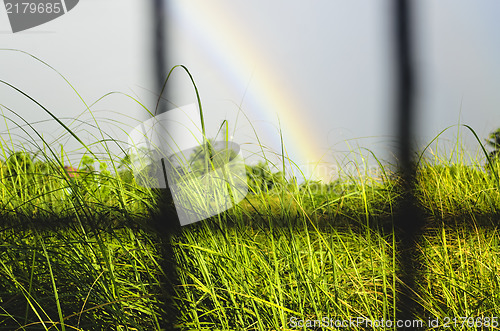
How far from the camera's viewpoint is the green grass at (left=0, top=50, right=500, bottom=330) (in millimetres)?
763

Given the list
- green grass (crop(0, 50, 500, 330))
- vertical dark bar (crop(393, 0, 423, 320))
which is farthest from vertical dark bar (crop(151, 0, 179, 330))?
vertical dark bar (crop(393, 0, 423, 320))

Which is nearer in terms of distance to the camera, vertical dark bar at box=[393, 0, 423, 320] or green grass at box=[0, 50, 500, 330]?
green grass at box=[0, 50, 500, 330]

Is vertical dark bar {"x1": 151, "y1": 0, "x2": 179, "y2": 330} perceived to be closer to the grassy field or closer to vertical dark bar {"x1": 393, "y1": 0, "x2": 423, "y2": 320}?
the grassy field

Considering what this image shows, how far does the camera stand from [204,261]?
78 centimetres

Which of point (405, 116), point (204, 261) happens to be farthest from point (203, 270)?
point (405, 116)

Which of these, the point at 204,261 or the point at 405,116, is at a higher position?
the point at 405,116

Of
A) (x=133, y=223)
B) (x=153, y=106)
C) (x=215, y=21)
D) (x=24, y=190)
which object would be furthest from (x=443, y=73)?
(x=24, y=190)

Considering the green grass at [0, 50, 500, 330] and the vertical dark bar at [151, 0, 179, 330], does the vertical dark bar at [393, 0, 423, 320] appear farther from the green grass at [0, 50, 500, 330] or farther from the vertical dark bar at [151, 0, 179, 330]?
the vertical dark bar at [151, 0, 179, 330]

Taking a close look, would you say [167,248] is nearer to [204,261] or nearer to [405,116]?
[204,261]

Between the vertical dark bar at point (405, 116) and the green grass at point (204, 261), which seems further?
the vertical dark bar at point (405, 116)

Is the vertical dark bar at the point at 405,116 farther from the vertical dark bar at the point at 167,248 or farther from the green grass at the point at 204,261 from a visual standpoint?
the vertical dark bar at the point at 167,248

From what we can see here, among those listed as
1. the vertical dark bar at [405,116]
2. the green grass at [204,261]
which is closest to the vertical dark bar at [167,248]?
the green grass at [204,261]

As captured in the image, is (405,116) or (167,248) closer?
(167,248)

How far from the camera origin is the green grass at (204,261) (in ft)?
2.50
